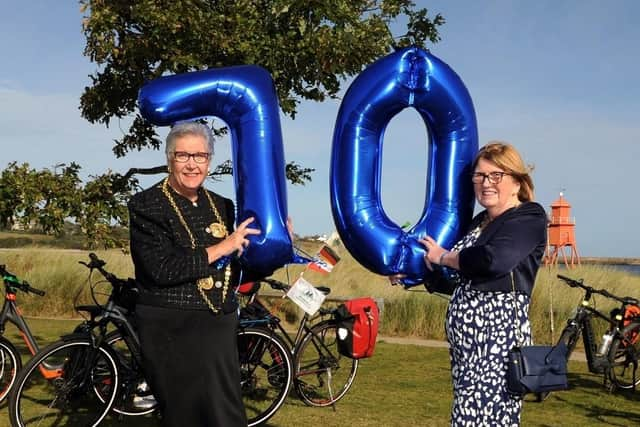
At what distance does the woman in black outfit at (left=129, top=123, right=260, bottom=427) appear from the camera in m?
2.56

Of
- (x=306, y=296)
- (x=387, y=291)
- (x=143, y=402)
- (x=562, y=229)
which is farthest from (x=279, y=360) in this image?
(x=562, y=229)

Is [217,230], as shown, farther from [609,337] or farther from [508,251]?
[609,337]

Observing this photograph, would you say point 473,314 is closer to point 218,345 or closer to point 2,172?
point 218,345

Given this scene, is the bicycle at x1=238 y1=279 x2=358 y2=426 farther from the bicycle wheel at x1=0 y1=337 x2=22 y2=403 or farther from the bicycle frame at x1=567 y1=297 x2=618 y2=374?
the bicycle frame at x1=567 y1=297 x2=618 y2=374

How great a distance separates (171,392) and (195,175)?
2.85 ft

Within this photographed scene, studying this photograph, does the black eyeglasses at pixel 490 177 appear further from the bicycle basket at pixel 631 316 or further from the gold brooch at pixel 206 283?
the bicycle basket at pixel 631 316

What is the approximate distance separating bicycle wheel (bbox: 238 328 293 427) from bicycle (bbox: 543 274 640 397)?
9.18 feet

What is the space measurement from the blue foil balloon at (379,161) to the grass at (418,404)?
264 centimetres

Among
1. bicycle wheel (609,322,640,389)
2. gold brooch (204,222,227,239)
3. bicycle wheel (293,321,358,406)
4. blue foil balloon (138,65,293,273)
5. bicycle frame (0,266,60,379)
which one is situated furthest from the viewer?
bicycle wheel (609,322,640,389)

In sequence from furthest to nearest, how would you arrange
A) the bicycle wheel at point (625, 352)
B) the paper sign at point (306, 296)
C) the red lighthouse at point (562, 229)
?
the red lighthouse at point (562, 229)
the bicycle wheel at point (625, 352)
the paper sign at point (306, 296)

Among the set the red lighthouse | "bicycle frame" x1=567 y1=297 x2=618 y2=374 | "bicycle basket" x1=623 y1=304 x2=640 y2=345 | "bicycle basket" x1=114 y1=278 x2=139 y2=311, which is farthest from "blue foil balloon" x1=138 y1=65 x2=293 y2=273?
the red lighthouse

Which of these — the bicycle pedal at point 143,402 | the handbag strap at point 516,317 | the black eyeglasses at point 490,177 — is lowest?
the bicycle pedal at point 143,402

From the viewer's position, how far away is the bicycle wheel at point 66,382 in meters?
4.43

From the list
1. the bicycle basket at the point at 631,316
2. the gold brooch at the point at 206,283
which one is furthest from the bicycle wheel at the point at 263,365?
the bicycle basket at the point at 631,316
